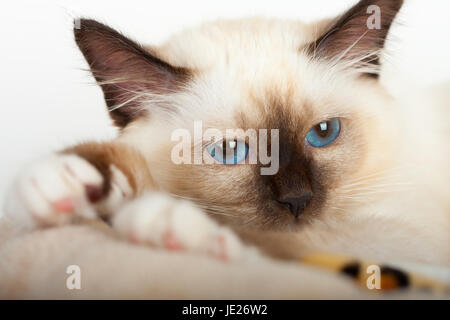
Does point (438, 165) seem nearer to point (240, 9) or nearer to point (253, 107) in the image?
point (253, 107)

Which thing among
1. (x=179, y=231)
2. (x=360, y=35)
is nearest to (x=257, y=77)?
(x=360, y=35)

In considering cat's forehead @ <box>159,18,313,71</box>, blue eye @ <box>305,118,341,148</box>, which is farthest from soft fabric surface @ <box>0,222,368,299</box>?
cat's forehead @ <box>159,18,313,71</box>

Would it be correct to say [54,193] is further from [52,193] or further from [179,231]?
[179,231]

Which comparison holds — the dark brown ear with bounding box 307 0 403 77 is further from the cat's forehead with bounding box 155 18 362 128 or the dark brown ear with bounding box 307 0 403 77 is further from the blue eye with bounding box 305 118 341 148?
the blue eye with bounding box 305 118 341 148

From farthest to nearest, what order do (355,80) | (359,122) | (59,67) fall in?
(59,67), (355,80), (359,122)

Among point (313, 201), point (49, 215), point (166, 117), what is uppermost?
point (166, 117)

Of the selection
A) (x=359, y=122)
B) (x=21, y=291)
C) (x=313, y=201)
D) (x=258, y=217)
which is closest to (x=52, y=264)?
(x=21, y=291)
